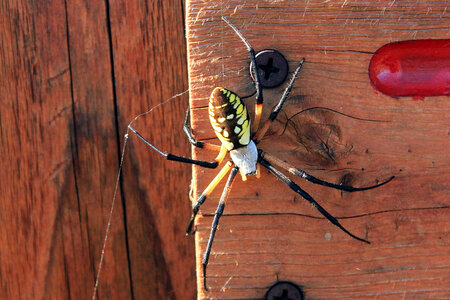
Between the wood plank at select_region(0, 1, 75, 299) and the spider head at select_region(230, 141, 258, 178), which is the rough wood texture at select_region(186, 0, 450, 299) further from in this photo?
the wood plank at select_region(0, 1, 75, 299)

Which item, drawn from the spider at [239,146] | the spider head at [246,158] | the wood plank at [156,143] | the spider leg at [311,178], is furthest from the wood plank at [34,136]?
the spider leg at [311,178]

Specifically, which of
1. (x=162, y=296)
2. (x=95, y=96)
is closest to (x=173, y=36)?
(x=95, y=96)

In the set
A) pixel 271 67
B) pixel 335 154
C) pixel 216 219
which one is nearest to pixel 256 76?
pixel 271 67

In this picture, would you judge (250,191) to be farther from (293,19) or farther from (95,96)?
(95,96)

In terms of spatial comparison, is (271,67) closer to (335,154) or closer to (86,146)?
(335,154)

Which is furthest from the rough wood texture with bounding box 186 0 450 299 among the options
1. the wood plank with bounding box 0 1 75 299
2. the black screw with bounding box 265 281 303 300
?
the wood plank with bounding box 0 1 75 299

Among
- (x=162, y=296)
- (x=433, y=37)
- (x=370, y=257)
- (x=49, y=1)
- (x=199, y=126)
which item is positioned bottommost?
(x=162, y=296)
